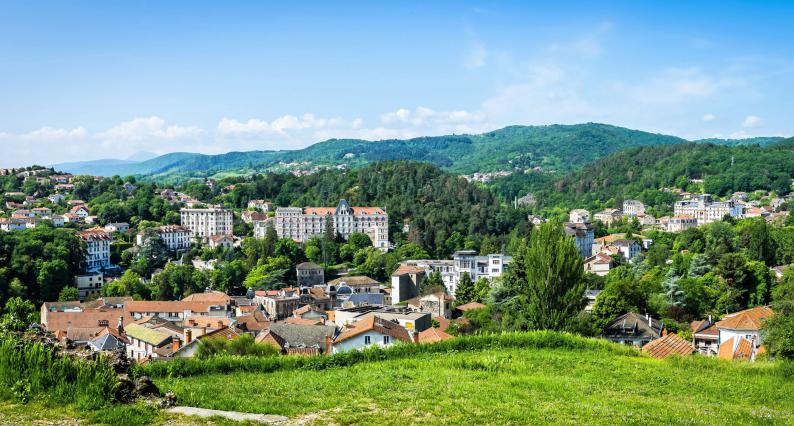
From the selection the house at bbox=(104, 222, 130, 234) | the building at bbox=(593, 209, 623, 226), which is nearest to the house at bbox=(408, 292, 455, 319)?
the house at bbox=(104, 222, 130, 234)

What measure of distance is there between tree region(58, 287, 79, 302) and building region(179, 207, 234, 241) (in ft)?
86.4

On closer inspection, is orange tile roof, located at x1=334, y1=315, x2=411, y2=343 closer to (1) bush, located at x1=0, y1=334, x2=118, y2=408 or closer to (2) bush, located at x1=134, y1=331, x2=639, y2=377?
(2) bush, located at x1=134, y1=331, x2=639, y2=377

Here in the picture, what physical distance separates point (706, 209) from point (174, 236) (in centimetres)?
6599

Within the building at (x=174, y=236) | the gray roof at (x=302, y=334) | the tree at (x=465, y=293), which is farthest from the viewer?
the building at (x=174, y=236)

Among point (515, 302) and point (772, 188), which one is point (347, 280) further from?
point (772, 188)

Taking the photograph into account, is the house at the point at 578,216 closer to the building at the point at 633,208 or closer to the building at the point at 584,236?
the building at the point at 633,208

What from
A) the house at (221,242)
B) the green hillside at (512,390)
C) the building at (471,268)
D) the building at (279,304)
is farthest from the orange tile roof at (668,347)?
the house at (221,242)

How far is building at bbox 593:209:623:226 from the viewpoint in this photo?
96.7 meters

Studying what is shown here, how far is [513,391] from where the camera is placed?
35.5 ft

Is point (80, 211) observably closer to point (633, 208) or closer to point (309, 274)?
point (309, 274)

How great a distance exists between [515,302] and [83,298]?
40.9 m

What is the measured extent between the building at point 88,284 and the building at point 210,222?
67.3 feet

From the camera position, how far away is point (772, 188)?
106m

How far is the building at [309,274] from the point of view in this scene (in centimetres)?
6097
